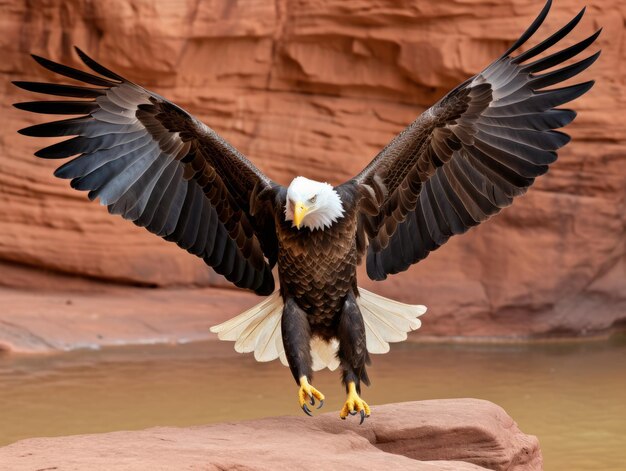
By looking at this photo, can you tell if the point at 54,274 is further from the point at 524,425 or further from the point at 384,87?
the point at 524,425

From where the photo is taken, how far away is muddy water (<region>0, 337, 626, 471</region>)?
5508 mm

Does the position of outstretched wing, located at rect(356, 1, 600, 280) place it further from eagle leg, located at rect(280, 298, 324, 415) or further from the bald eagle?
eagle leg, located at rect(280, 298, 324, 415)

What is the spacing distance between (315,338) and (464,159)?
1.11 metres

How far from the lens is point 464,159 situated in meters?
4.63

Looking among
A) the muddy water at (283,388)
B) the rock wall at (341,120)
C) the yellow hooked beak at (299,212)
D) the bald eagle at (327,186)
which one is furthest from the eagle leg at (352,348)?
the rock wall at (341,120)

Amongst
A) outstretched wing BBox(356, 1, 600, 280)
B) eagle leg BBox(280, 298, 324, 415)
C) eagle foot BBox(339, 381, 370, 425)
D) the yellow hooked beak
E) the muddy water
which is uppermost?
outstretched wing BBox(356, 1, 600, 280)

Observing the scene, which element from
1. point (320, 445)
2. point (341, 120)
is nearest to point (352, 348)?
point (320, 445)

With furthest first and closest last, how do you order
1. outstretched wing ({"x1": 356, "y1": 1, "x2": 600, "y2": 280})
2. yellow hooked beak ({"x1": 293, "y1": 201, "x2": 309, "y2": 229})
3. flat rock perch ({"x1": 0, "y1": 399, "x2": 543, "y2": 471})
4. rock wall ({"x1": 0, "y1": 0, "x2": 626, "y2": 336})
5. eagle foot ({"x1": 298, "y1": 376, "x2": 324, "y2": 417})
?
rock wall ({"x1": 0, "y1": 0, "x2": 626, "y2": 336}), outstretched wing ({"x1": 356, "y1": 1, "x2": 600, "y2": 280}), eagle foot ({"x1": 298, "y1": 376, "x2": 324, "y2": 417}), yellow hooked beak ({"x1": 293, "y1": 201, "x2": 309, "y2": 229}), flat rock perch ({"x1": 0, "y1": 399, "x2": 543, "y2": 471})

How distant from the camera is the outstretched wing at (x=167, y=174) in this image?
168 inches

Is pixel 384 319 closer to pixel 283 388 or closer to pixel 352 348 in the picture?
pixel 352 348

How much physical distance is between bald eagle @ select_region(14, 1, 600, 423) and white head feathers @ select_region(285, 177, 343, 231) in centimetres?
1

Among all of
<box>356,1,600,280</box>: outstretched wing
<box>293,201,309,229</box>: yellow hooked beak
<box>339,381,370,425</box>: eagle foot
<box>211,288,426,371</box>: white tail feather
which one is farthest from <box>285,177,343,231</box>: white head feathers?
<box>339,381,370,425</box>: eagle foot

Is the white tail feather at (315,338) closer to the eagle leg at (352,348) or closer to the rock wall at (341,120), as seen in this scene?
the eagle leg at (352,348)

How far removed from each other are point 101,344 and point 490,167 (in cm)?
410
